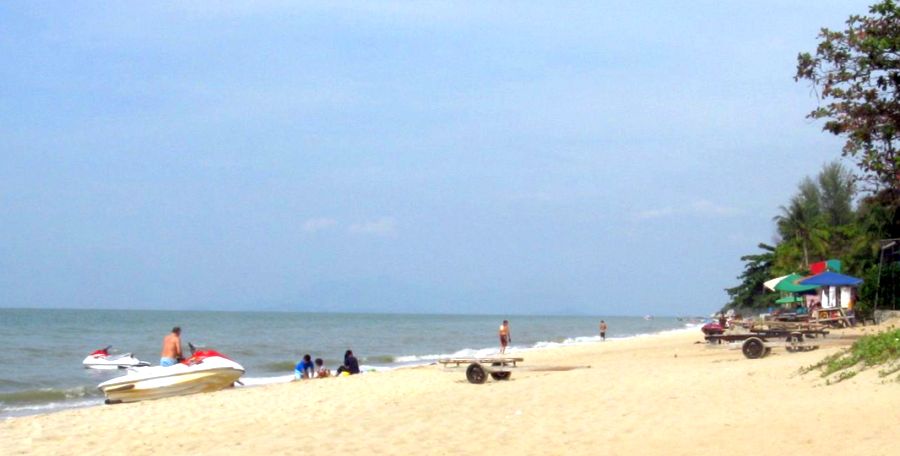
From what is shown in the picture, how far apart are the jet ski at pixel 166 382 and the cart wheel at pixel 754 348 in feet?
34.0

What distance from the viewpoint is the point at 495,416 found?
39.1 ft

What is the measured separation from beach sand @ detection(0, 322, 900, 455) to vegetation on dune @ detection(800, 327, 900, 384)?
0.25 meters

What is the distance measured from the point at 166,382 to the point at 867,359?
41.9 ft

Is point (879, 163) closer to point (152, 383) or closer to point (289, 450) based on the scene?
point (289, 450)

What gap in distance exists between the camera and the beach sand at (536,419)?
29.8 feet

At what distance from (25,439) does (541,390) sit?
7266mm

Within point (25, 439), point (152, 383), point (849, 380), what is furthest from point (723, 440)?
point (152, 383)

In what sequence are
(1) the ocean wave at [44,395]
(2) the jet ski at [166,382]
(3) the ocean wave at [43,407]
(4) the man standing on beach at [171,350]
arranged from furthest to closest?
(1) the ocean wave at [44,395] → (3) the ocean wave at [43,407] → (4) the man standing on beach at [171,350] → (2) the jet ski at [166,382]

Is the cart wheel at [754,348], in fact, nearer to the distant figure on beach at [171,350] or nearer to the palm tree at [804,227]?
the distant figure on beach at [171,350]

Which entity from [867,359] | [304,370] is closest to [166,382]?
[304,370]

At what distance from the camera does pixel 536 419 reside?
451 inches

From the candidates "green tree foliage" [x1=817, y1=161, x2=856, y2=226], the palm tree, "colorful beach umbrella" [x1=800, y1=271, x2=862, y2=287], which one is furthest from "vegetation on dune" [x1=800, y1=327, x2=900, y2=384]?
"green tree foliage" [x1=817, y1=161, x2=856, y2=226]

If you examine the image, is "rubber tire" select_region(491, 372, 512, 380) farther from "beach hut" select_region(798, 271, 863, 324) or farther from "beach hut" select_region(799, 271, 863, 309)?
"beach hut" select_region(799, 271, 863, 309)

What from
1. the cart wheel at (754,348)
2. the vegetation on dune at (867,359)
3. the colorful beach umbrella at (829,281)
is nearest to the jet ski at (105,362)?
the cart wheel at (754,348)
